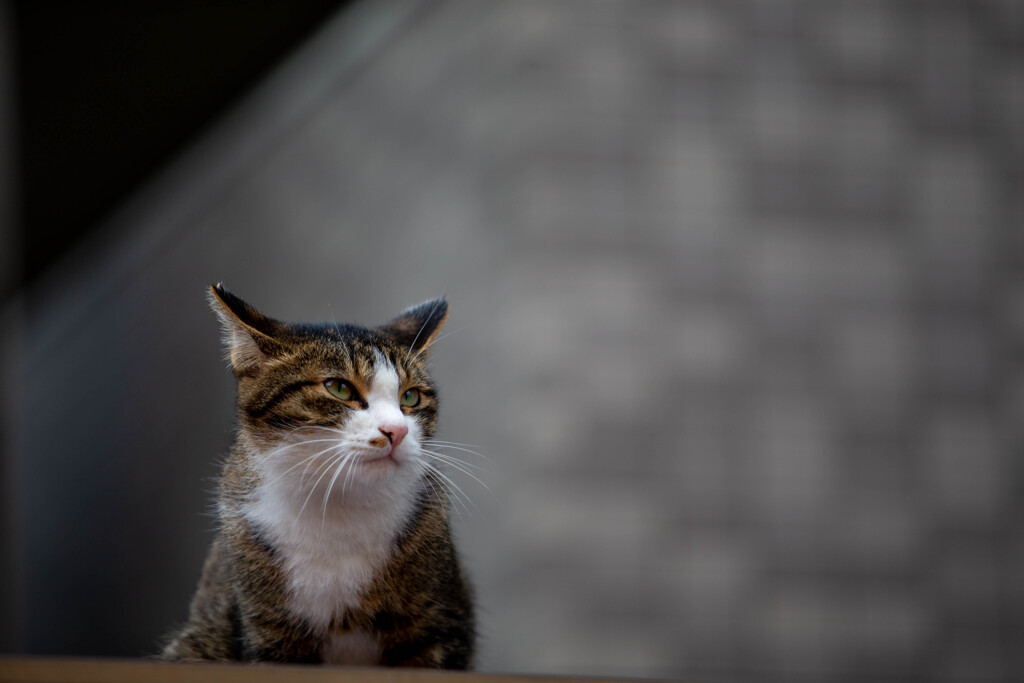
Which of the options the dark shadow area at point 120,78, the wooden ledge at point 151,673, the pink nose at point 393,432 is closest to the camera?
the wooden ledge at point 151,673

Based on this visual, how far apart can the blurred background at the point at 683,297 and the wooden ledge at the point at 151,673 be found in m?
1.67

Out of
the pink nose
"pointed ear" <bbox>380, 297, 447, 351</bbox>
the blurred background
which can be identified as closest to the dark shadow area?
the blurred background

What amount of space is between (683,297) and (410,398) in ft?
5.99

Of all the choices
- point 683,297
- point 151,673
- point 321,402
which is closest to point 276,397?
point 321,402


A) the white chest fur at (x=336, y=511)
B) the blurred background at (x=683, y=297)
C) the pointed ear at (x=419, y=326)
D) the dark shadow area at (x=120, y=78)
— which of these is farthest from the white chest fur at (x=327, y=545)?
the dark shadow area at (x=120, y=78)

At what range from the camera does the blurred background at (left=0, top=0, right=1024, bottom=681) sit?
2.24 meters

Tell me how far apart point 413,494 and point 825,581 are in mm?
1970

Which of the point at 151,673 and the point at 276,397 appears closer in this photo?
the point at 151,673

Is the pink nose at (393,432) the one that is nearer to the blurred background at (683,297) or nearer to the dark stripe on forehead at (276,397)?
the dark stripe on forehead at (276,397)

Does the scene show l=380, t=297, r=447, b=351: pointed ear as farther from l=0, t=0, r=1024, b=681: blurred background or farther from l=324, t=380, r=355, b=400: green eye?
l=0, t=0, r=1024, b=681: blurred background

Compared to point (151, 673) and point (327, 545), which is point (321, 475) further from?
point (151, 673)

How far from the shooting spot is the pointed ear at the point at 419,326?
65 centimetres

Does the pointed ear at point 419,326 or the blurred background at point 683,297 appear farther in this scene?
the blurred background at point 683,297

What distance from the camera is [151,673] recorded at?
0.45 m
